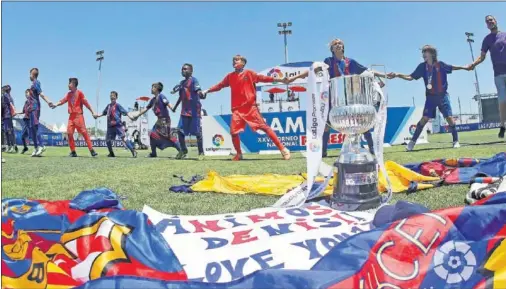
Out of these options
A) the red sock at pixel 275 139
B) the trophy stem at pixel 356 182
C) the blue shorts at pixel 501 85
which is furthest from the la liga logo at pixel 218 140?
the trophy stem at pixel 356 182

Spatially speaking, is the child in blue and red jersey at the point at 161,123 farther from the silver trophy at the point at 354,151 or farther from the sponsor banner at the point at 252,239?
the sponsor banner at the point at 252,239

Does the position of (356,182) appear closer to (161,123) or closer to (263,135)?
(161,123)

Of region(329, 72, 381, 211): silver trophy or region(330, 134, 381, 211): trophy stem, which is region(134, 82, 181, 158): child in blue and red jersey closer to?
region(329, 72, 381, 211): silver trophy

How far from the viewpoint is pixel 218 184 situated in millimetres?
3350

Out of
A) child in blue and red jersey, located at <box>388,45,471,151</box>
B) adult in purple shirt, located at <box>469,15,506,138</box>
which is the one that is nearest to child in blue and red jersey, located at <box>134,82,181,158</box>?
child in blue and red jersey, located at <box>388,45,471,151</box>

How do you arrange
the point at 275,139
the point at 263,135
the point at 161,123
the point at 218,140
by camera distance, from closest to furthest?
the point at 275,139 → the point at 161,123 → the point at 263,135 → the point at 218,140

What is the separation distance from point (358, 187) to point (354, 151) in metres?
0.22

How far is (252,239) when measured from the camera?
1532mm

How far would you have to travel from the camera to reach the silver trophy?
2.18 metres

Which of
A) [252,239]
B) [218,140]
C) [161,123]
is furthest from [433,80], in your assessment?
[252,239]

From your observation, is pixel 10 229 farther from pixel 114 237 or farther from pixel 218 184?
pixel 218 184

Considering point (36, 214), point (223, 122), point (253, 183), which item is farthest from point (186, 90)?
point (36, 214)

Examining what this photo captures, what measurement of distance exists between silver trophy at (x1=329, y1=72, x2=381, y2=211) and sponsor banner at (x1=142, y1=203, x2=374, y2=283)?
7.2 inches

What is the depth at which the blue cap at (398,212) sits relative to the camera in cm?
142
